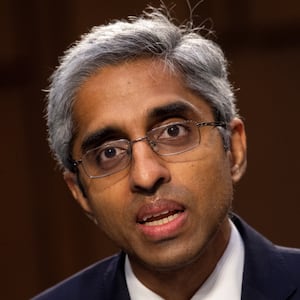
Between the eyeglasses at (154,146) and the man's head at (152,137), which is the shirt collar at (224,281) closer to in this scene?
the man's head at (152,137)

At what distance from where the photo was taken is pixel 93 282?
1.99m

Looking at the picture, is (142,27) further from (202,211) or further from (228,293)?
(228,293)

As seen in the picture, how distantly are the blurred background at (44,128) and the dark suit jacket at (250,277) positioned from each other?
111 cm

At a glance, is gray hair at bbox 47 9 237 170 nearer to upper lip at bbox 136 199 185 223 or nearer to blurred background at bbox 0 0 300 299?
upper lip at bbox 136 199 185 223

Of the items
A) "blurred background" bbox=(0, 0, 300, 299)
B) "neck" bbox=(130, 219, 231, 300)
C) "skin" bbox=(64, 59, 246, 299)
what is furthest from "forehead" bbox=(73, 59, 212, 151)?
"blurred background" bbox=(0, 0, 300, 299)

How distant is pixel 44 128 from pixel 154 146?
5.06 ft

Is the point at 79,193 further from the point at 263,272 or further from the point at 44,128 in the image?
the point at 44,128

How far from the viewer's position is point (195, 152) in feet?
5.57

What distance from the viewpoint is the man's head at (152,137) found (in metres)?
1.65

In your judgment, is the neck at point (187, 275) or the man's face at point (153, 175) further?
the neck at point (187, 275)

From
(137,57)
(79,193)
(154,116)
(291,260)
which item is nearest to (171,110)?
(154,116)

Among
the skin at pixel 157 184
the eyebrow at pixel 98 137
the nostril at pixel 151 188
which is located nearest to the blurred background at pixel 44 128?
the skin at pixel 157 184

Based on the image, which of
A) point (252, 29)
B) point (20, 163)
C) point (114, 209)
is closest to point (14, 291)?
point (20, 163)

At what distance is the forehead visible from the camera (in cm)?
169
